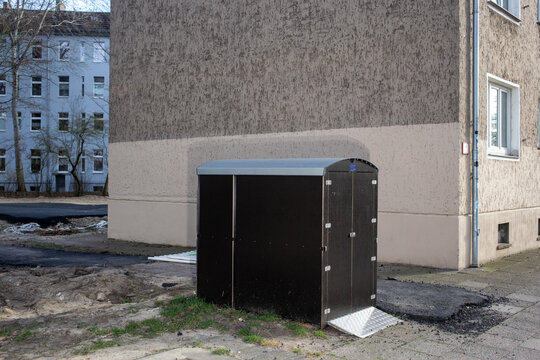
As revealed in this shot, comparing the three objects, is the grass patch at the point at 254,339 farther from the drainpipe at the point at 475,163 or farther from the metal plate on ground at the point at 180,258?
the drainpipe at the point at 475,163

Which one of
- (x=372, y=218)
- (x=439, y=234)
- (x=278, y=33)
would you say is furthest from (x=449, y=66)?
(x=372, y=218)

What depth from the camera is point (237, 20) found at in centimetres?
1343

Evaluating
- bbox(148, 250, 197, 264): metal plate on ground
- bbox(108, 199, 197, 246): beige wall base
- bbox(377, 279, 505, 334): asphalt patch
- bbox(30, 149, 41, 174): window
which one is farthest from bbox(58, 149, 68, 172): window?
bbox(377, 279, 505, 334): asphalt patch

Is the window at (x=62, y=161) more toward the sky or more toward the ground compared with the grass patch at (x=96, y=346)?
more toward the sky

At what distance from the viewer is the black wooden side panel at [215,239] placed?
6.87 meters

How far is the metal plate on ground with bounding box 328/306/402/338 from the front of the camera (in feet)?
19.8

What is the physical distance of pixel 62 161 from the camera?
44.1 metres

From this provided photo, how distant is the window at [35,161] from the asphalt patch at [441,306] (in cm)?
4059

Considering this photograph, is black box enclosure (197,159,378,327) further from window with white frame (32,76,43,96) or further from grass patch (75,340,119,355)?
window with white frame (32,76,43,96)

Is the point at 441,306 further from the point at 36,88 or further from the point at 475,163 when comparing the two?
the point at 36,88

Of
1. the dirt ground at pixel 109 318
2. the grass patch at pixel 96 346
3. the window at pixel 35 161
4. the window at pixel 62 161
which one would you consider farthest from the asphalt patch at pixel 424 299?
the window at pixel 35 161

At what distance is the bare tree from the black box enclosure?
116ft

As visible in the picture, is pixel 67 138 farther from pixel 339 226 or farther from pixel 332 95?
pixel 339 226

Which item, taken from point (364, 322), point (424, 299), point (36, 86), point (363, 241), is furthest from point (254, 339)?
point (36, 86)
